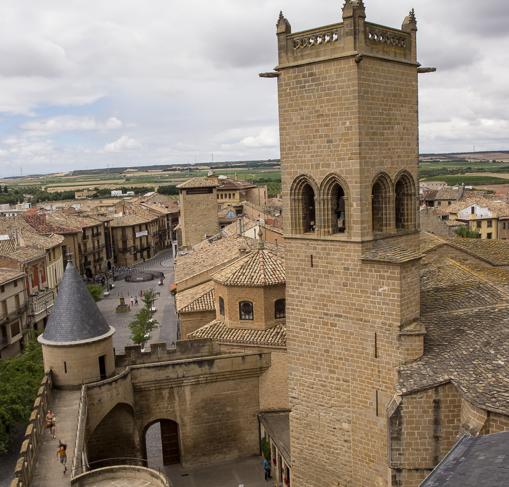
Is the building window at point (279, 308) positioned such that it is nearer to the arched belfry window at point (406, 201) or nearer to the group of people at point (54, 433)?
the arched belfry window at point (406, 201)

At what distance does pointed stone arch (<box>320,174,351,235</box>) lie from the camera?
18.6m

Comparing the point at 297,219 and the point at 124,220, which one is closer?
the point at 297,219

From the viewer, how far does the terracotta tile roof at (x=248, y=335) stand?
85.9ft

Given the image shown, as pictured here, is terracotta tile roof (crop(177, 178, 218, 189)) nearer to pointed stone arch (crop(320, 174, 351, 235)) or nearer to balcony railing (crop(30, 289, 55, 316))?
balcony railing (crop(30, 289, 55, 316))

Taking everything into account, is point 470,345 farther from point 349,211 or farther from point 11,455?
point 11,455

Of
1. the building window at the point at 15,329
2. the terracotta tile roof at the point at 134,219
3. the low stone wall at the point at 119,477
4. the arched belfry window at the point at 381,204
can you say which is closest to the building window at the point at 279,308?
the arched belfry window at the point at 381,204

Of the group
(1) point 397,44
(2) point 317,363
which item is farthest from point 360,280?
(1) point 397,44

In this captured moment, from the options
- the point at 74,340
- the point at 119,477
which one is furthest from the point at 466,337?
the point at 74,340

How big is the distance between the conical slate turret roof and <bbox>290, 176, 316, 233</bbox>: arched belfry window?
9424 mm

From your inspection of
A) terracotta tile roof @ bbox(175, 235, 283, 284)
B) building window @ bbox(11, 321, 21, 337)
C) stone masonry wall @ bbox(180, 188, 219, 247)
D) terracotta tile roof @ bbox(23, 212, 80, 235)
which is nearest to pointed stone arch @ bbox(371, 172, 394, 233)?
terracotta tile roof @ bbox(175, 235, 283, 284)

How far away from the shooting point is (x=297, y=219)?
1995 centimetres

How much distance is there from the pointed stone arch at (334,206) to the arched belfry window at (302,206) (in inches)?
27.5

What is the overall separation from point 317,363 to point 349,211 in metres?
5.16

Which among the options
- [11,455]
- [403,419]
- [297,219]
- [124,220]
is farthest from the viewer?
[124,220]
